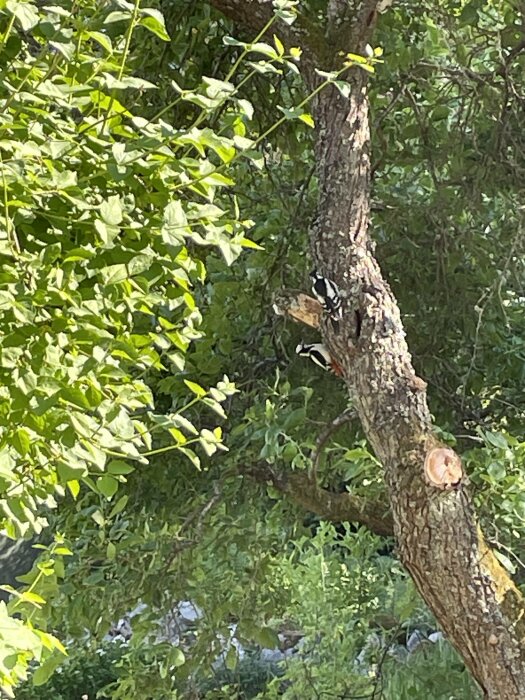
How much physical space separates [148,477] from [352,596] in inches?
29.6

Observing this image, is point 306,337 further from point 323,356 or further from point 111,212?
point 111,212

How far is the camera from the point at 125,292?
0.64 m

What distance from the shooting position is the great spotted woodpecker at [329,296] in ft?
3.42

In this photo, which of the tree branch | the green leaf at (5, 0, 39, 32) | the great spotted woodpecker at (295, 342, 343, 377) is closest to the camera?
the green leaf at (5, 0, 39, 32)

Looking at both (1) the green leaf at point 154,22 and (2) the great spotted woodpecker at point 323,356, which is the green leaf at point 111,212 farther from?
(2) the great spotted woodpecker at point 323,356

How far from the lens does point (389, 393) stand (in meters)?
1.01

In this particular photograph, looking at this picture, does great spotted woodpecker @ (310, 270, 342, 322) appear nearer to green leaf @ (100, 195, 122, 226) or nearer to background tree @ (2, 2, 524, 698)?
background tree @ (2, 2, 524, 698)

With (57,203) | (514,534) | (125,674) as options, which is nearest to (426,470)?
(514,534)

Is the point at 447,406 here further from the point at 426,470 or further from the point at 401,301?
the point at 426,470

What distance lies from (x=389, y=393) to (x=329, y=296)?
14 cm

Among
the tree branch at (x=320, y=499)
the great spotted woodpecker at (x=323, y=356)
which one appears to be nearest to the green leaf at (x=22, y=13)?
the great spotted woodpecker at (x=323, y=356)

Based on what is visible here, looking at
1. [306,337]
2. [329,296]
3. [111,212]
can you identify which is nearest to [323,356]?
[329,296]

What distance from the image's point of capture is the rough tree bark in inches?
37.9

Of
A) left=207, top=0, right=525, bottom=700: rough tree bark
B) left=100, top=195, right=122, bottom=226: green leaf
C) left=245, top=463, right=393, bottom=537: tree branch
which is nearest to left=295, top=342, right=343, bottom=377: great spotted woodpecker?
left=207, top=0, right=525, bottom=700: rough tree bark
